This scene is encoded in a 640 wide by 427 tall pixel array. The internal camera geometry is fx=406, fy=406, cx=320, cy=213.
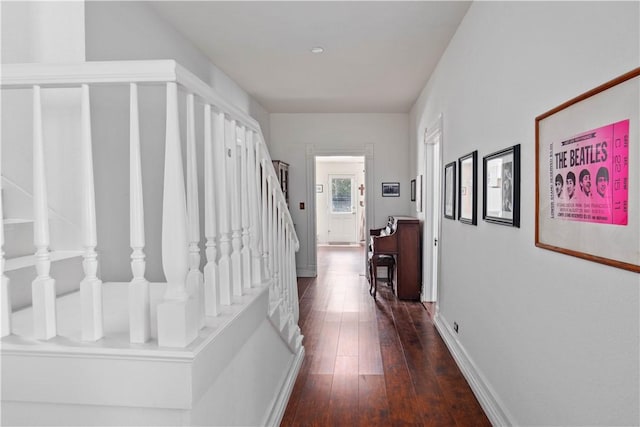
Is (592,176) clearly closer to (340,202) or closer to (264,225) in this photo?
(264,225)

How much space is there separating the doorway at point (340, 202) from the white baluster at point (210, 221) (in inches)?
397

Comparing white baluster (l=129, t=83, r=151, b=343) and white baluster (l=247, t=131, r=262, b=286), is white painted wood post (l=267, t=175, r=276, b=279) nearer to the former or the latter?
white baluster (l=247, t=131, r=262, b=286)

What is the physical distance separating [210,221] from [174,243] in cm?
30

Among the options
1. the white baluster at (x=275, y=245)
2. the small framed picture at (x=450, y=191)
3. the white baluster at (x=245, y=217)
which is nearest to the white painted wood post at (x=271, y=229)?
the white baluster at (x=275, y=245)

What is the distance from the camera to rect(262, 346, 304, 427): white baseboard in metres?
2.26

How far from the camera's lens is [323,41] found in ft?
11.9

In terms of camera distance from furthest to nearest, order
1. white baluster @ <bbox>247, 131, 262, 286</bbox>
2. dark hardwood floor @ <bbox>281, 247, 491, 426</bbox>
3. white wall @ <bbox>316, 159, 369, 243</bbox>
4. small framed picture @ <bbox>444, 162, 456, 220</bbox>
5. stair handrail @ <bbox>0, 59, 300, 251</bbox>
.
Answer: white wall @ <bbox>316, 159, 369, 243</bbox> → small framed picture @ <bbox>444, 162, 456, 220</bbox> → dark hardwood floor @ <bbox>281, 247, 491, 426</bbox> → white baluster @ <bbox>247, 131, 262, 286</bbox> → stair handrail @ <bbox>0, 59, 300, 251</bbox>

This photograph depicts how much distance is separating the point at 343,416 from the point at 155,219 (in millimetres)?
1950

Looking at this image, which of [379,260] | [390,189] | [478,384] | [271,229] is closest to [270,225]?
[271,229]

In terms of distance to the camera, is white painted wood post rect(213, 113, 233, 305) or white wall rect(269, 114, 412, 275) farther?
white wall rect(269, 114, 412, 275)

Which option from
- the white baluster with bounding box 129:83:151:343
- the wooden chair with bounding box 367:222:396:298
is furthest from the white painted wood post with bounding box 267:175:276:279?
the wooden chair with bounding box 367:222:396:298

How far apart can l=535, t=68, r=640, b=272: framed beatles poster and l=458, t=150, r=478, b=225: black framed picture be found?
1.04m

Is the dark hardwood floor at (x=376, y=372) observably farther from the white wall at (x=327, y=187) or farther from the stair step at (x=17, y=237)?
the white wall at (x=327, y=187)

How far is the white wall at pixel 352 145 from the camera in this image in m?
6.77
